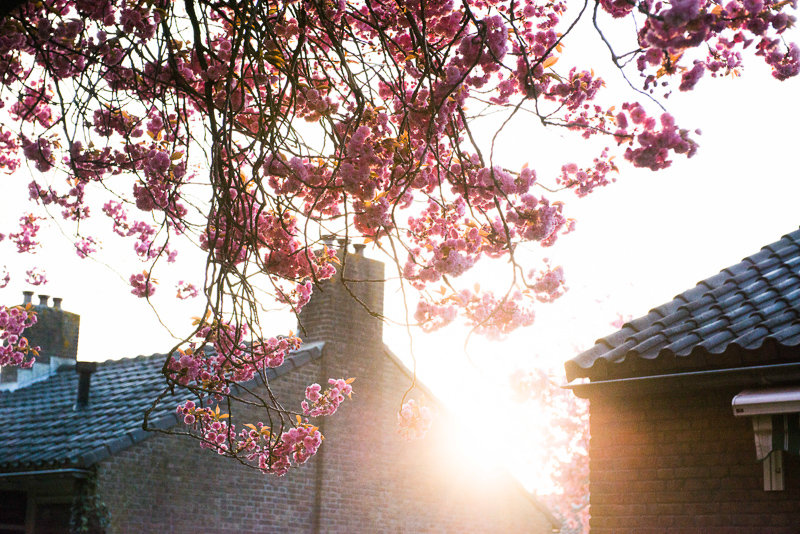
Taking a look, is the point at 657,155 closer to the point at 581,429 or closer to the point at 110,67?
the point at 110,67

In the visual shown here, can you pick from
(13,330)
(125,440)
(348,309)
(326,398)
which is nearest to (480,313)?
(326,398)

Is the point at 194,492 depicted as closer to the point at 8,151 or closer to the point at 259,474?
the point at 259,474

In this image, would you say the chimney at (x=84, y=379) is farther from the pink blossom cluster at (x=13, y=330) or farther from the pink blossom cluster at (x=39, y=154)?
the pink blossom cluster at (x=39, y=154)

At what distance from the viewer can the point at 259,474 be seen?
12766 mm

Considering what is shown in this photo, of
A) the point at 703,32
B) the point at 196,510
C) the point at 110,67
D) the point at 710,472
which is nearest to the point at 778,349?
the point at 710,472

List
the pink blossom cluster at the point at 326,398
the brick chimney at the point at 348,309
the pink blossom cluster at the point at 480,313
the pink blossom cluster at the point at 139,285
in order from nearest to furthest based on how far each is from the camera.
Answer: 1. the pink blossom cluster at the point at 480,313
2. the pink blossom cluster at the point at 326,398
3. the pink blossom cluster at the point at 139,285
4. the brick chimney at the point at 348,309

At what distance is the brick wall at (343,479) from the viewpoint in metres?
11.5

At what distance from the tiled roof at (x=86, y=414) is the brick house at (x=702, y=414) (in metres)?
6.86

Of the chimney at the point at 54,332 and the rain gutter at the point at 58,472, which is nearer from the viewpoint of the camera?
the rain gutter at the point at 58,472

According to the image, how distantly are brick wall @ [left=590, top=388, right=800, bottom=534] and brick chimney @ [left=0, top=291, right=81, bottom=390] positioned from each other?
15.1m

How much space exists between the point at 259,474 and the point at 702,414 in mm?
8622

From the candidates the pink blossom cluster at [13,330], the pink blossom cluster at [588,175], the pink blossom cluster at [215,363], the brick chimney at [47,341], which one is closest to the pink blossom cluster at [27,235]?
the pink blossom cluster at [13,330]

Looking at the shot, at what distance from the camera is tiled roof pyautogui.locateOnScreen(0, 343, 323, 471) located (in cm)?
1110

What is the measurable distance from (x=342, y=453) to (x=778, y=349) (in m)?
9.90
